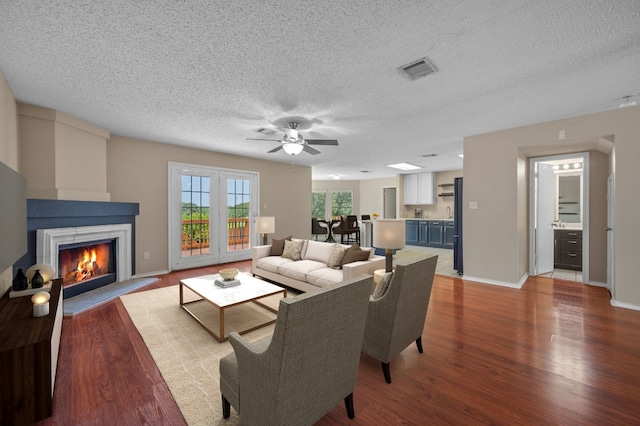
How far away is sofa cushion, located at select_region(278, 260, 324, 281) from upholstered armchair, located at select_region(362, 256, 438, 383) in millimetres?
1782

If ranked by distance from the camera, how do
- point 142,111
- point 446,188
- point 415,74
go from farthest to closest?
point 446,188
point 142,111
point 415,74

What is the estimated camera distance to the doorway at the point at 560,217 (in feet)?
14.9

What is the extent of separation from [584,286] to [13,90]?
26.5ft

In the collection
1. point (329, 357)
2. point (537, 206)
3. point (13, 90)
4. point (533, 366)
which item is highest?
point (13, 90)

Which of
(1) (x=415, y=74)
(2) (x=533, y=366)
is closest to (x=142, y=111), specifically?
(1) (x=415, y=74)

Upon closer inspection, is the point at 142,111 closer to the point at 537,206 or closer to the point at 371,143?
the point at 371,143

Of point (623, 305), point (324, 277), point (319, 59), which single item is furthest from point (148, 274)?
point (623, 305)

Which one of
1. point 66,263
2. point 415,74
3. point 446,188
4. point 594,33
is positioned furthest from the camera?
point 446,188

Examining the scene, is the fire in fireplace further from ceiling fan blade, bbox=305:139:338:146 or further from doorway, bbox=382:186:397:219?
doorway, bbox=382:186:397:219

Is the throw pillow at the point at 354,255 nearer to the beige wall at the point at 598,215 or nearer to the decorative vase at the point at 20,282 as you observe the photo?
the decorative vase at the point at 20,282

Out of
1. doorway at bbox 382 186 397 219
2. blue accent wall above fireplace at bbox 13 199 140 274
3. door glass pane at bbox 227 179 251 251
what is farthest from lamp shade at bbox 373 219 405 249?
doorway at bbox 382 186 397 219

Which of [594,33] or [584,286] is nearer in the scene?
[594,33]

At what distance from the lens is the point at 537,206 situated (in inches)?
194

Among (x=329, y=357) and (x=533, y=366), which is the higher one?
(x=329, y=357)
